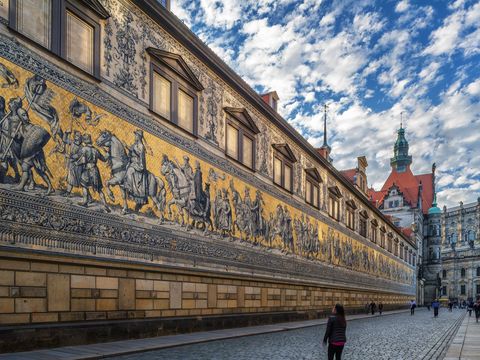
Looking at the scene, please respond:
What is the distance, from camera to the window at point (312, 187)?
27402 mm

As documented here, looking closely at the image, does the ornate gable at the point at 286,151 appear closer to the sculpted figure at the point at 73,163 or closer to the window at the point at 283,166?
the window at the point at 283,166

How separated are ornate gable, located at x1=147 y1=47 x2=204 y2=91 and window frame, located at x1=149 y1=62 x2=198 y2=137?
0.33 feet

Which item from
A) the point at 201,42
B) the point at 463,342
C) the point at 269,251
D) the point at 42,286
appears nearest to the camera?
Result: the point at 42,286

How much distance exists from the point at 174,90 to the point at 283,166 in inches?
397

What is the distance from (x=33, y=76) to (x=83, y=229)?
3.39 meters

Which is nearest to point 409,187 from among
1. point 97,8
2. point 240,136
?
point 240,136

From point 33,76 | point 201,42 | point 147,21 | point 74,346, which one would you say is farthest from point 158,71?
point 74,346

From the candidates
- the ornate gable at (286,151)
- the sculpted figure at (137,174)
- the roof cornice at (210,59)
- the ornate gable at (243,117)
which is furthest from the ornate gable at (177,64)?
the ornate gable at (286,151)

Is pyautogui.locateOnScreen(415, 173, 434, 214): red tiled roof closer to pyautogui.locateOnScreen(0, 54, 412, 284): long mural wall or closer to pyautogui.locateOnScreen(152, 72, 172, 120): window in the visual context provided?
pyautogui.locateOnScreen(0, 54, 412, 284): long mural wall

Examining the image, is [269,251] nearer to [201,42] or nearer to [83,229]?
[201,42]

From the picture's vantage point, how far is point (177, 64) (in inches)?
604

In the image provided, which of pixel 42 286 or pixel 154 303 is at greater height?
pixel 42 286

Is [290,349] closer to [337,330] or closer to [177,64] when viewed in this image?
[337,330]

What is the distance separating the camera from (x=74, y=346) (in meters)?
10.2
